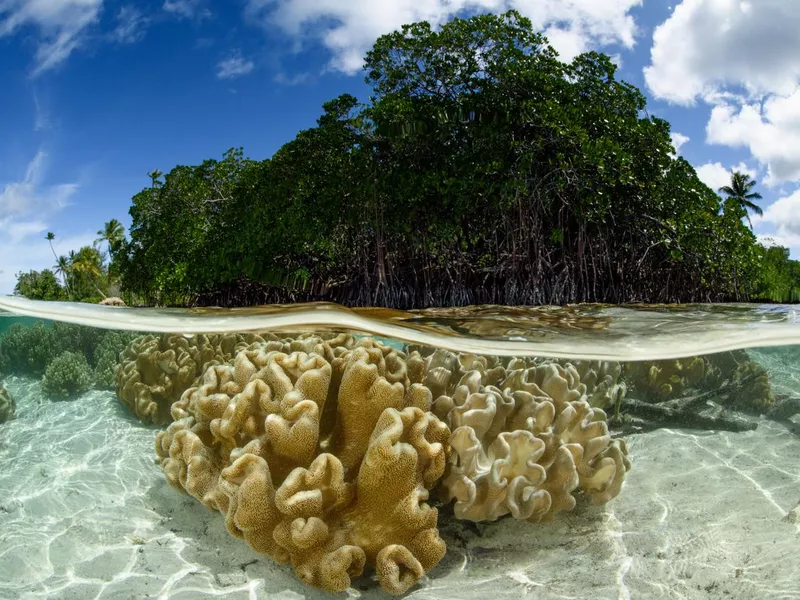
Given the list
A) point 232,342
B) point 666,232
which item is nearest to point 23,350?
point 232,342

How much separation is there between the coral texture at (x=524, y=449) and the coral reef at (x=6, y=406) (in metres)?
3.95

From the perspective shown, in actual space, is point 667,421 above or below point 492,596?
above

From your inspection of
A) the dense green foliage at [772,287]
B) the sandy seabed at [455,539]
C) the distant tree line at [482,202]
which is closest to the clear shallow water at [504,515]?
the sandy seabed at [455,539]

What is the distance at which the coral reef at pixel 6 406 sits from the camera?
5207mm

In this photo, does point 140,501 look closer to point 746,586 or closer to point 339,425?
point 339,425

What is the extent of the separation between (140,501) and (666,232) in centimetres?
1610

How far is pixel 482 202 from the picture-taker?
1872 cm

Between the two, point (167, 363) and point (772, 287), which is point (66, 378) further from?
point (772, 287)

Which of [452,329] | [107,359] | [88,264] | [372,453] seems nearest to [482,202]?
[452,329]

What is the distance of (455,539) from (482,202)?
52.4ft

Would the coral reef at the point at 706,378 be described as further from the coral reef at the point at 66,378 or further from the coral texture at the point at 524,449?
the coral reef at the point at 66,378

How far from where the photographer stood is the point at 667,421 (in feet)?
17.6

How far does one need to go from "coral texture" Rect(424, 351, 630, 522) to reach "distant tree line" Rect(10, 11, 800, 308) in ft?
41.9

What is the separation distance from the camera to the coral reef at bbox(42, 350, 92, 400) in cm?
530
